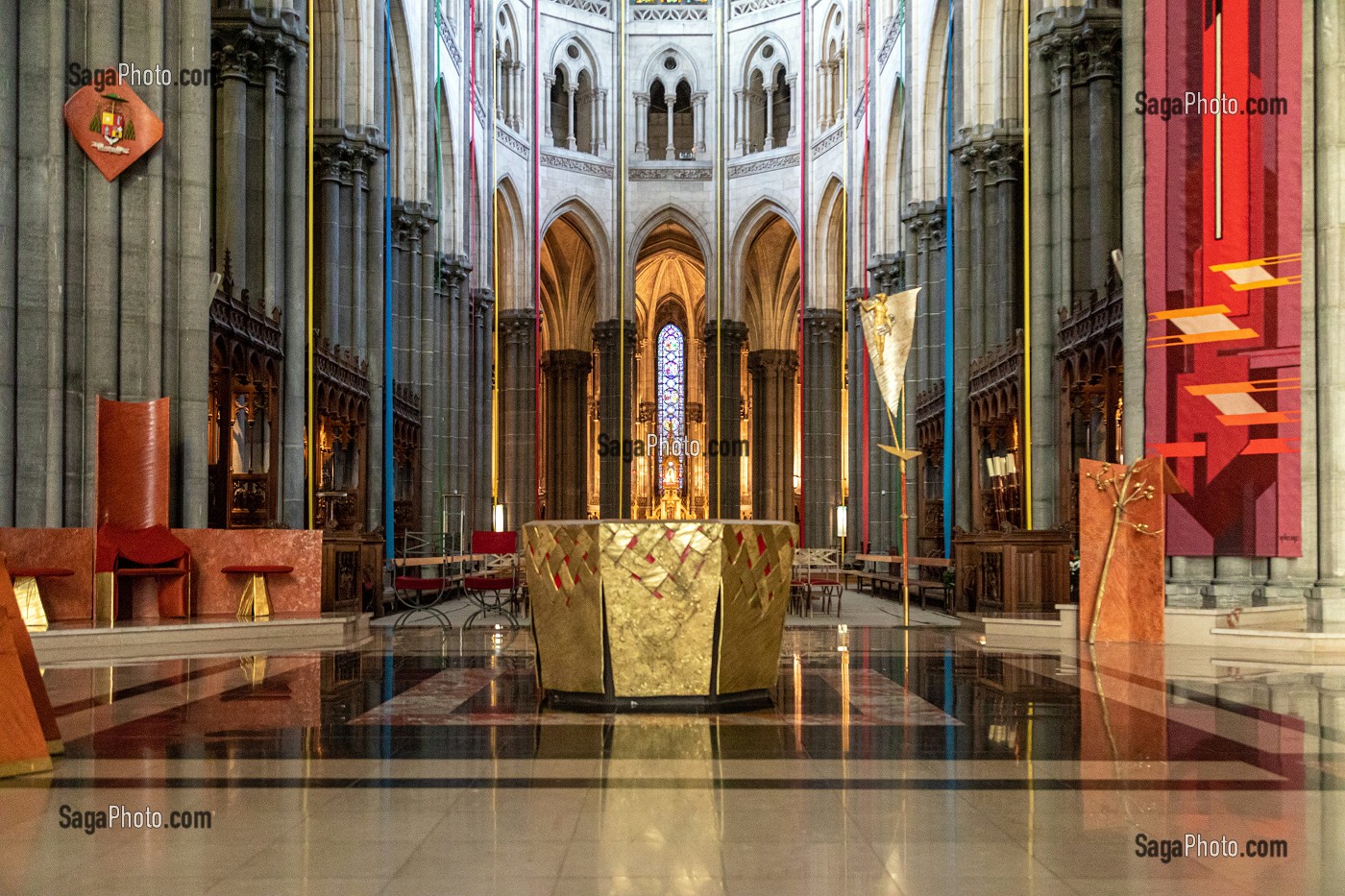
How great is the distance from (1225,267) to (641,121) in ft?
89.8

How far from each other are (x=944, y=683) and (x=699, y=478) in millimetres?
37610

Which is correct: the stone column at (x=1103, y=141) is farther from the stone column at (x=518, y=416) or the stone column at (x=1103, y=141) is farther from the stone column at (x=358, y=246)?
the stone column at (x=518, y=416)

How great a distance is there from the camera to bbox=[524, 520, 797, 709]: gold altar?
21.9 ft

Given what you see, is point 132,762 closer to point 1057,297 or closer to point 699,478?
point 1057,297

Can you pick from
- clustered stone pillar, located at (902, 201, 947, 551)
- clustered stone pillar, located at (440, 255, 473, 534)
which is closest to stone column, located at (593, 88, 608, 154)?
clustered stone pillar, located at (440, 255, 473, 534)

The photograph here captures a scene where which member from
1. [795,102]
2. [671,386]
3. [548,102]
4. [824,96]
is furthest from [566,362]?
[824,96]

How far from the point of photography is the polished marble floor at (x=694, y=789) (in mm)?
3453

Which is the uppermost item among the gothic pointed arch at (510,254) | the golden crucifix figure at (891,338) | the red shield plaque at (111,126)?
the gothic pointed arch at (510,254)

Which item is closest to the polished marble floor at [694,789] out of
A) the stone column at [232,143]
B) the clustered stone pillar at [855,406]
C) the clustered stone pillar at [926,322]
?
the stone column at [232,143]

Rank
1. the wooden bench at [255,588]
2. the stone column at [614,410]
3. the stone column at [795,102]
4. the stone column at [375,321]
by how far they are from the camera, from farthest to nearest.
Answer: the stone column at [795,102] < the stone column at [614,410] < the stone column at [375,321] < the wooden bench at [255,588]

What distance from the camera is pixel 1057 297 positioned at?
1600 centimetres

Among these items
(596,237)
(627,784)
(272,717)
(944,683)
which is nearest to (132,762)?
(272,717)

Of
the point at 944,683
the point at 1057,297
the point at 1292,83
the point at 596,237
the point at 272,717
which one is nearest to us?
the point at 272,717

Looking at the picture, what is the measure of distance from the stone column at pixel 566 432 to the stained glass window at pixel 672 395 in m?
4.31
